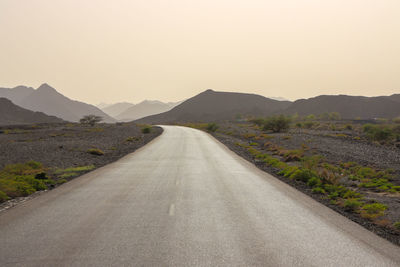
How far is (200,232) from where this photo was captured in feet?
19.7

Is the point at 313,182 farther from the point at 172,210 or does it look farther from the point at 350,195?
the point at 172,210

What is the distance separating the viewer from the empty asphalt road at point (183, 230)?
16.1 feet

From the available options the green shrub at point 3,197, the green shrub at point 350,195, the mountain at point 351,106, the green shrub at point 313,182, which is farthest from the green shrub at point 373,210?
the mountain at point 351,106

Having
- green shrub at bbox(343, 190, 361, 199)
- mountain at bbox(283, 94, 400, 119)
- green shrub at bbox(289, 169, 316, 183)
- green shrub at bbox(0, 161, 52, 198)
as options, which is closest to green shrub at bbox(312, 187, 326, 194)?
green shrub at bbox(343, 190, 361, 199)

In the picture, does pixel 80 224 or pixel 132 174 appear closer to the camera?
pixel 80 224

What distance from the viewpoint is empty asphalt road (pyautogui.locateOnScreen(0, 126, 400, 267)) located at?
4906mm

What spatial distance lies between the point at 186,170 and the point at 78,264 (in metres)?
9.63

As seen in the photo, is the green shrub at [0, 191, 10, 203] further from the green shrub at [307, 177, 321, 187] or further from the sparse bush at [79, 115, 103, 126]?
the sparse bush at [79, 115, 103, 126]

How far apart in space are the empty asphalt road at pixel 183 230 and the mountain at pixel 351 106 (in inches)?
6304

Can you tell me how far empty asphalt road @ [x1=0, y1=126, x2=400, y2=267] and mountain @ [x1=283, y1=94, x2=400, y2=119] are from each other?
6304 inches

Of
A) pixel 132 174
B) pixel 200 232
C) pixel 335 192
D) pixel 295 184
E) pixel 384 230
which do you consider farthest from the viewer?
pixel 132 174

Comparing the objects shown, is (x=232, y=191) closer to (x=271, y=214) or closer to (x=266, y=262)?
(x=271, y=214)

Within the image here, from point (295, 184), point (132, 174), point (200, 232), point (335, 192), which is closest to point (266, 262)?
point (200, 232)

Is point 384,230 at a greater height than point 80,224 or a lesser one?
lesser
